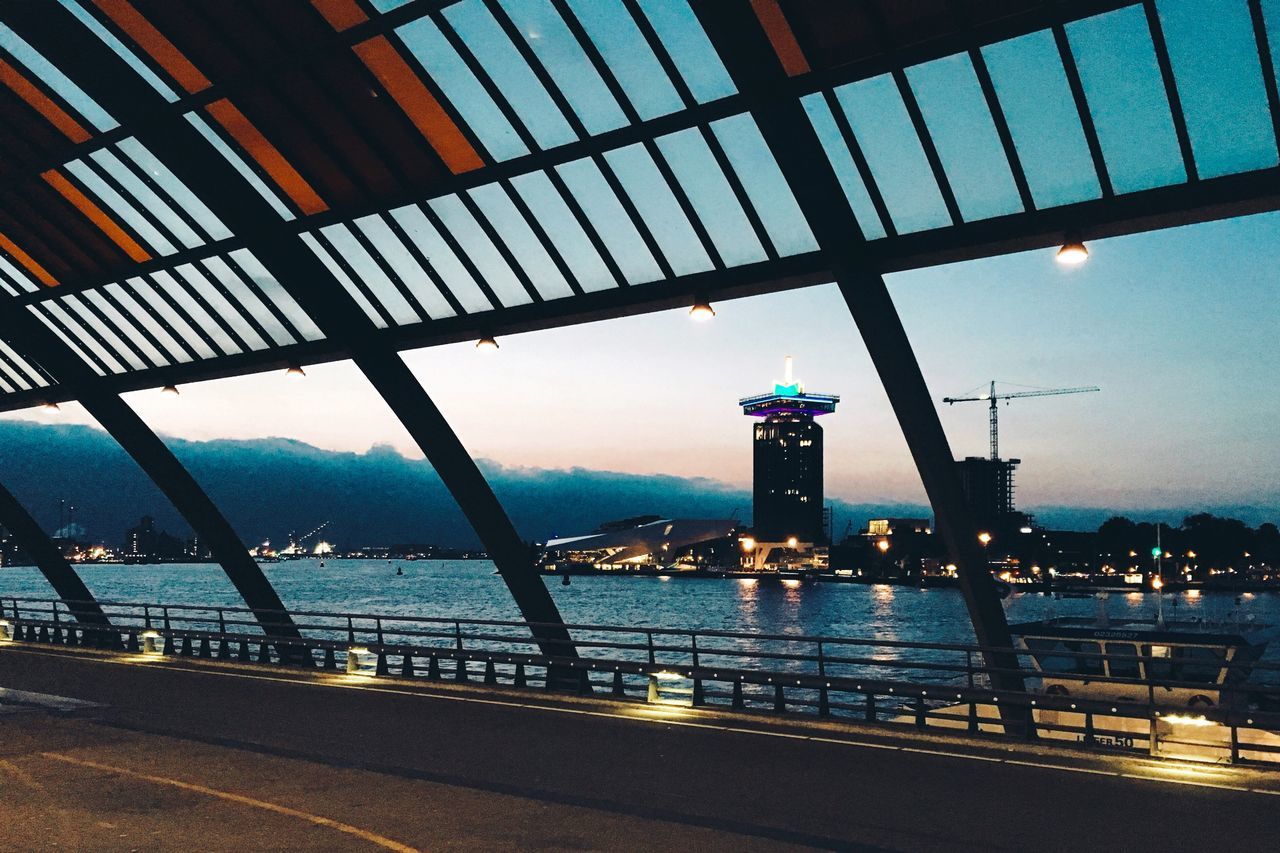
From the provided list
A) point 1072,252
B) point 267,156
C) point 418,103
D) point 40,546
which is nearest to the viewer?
point 1072,252

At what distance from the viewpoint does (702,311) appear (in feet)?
50.3

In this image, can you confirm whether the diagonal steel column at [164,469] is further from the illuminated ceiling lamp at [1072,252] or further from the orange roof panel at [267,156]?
the illuminated ceiling lamp at [1072,252]

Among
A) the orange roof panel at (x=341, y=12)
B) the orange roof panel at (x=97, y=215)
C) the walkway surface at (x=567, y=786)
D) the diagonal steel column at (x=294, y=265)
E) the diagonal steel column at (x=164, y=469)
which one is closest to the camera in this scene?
the walkway surface at (x=567, y=786)

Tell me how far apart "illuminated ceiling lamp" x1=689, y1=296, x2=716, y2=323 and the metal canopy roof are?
233mm

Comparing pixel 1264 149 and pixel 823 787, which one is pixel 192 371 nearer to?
pixel 823 787

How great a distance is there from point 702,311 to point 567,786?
7189 millimetres

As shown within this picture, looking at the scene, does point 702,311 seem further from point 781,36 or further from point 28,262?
point 28,262

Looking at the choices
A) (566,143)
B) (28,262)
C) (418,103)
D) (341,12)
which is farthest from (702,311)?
(28,262)

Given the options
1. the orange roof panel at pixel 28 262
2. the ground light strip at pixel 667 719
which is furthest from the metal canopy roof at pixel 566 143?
the ground light strip at pixel 667 719

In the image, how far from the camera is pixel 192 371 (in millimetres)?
23906

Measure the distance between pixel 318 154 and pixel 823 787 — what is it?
1148 centimetres

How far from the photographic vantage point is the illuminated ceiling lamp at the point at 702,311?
15273mm

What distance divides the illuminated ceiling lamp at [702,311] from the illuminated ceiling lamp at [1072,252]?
4.83 meters

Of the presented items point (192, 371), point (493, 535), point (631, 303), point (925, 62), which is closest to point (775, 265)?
point (631, 303)
